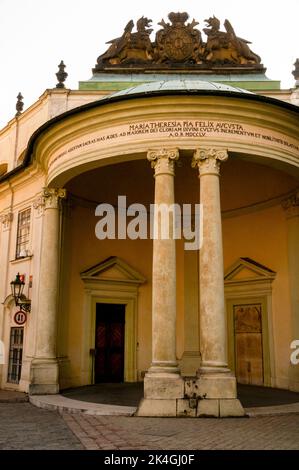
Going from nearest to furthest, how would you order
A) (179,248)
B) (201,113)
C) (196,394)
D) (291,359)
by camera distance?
(196,394)
(201,113)
(291,359)
(179,248)

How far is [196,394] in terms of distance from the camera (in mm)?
10172

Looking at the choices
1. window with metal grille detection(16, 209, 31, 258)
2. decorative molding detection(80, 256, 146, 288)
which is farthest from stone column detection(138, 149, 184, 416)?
window with metal grille detection(16, 209, 31, 258)

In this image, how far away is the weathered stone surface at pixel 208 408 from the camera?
392 inches

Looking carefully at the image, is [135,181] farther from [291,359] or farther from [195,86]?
[291,359]

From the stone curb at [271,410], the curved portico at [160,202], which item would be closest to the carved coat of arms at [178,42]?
the curved portico at [160,202]

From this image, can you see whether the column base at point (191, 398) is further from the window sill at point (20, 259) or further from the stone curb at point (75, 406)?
the window sill at point (20, 259)

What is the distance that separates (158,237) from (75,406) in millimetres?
4427

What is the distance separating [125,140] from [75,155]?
Answer: 5.37 ft

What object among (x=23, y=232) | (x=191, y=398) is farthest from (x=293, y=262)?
(x=23, y=232)

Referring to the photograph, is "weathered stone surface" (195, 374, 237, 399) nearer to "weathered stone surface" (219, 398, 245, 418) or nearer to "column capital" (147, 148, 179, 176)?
"weathered stone surface" (219, 398, 245, 418)

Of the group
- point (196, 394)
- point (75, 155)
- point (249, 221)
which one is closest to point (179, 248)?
point (249, 221)

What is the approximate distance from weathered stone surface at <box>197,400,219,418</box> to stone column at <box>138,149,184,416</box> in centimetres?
46

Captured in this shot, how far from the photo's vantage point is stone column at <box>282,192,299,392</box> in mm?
14953

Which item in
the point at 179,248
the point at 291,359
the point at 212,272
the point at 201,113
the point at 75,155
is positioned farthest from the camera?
the point at 179,248
